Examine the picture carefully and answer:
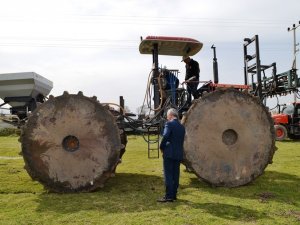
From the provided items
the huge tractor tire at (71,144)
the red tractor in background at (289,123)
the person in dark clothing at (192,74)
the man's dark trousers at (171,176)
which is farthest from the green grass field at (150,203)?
the red tractor in background at (289,123)

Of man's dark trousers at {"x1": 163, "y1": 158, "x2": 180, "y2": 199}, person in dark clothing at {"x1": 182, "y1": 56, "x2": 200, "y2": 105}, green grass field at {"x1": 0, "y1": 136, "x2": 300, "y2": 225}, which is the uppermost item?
person in dark clothing at {"x1": 182, "y1": 56, "x2": 200, "y2": 105}

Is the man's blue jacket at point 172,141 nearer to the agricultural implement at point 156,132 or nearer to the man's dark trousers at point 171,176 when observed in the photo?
the man's dark trousers at point 171,176

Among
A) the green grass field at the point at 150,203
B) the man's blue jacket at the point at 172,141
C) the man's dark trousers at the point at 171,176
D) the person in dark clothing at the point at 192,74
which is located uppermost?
the person in dark clothing at the point at 192,74

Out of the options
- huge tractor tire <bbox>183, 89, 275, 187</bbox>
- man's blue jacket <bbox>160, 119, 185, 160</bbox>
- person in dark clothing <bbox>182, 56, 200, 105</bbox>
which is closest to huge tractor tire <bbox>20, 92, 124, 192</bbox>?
man's blue jacket <bbox>160, 119, 185, 160</bbox>

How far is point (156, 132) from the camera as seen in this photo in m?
10.7

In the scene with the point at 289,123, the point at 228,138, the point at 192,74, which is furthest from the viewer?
the point at 289,123

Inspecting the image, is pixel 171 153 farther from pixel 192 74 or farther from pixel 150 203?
pixel 192 74

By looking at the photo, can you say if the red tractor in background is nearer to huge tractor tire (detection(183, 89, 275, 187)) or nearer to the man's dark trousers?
huge tractor tire (detection(183, 89, 275, 187))

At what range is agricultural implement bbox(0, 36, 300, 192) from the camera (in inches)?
342

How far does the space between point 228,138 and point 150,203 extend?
264 cm

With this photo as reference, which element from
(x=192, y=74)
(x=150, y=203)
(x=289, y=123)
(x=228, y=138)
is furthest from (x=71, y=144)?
(x=289, y=123)

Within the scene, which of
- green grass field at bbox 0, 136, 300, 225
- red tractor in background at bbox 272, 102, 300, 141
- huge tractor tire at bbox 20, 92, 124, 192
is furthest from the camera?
red tractor in background at bbox 272, 102, 300, 141

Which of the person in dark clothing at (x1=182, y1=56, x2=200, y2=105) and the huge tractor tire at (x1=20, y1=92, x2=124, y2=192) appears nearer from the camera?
the huge tractor tire at (x1=20, y1=92, x2=124, y2=192)

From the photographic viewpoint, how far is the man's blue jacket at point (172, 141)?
8008 millimetres
